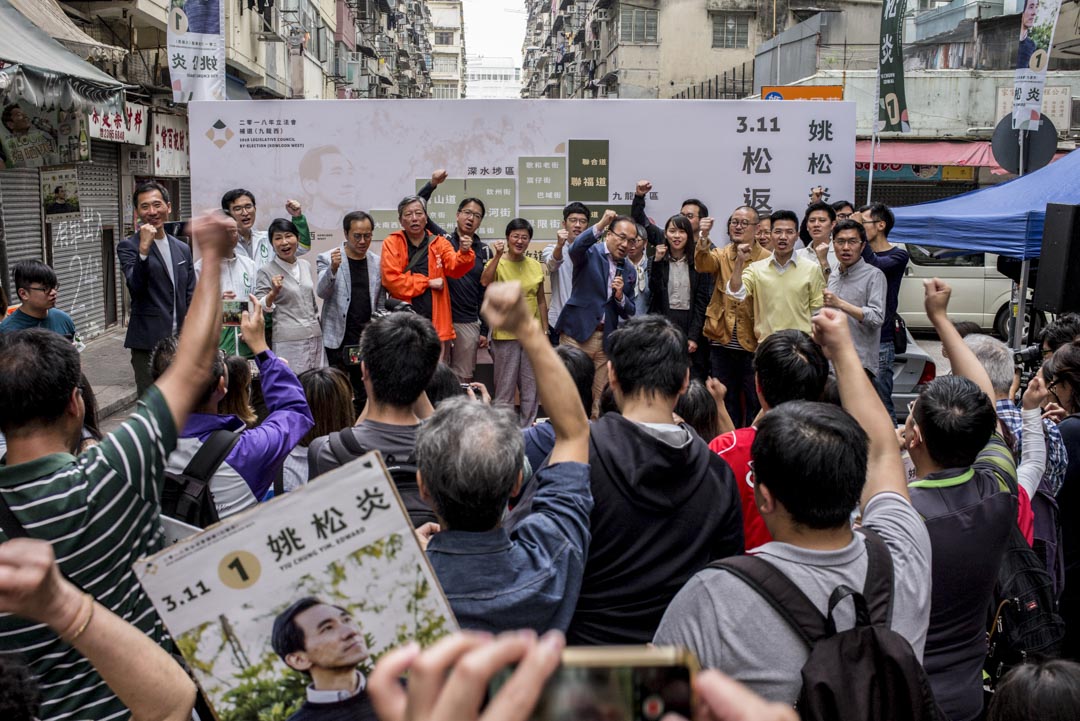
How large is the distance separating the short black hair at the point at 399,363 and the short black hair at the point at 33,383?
902mm

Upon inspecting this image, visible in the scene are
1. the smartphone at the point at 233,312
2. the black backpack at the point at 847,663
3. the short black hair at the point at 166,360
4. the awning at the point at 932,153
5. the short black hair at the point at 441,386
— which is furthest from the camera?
the awning at the point at 932,153

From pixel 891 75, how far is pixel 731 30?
2381cm

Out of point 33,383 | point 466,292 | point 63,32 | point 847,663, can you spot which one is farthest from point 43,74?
point 847,663

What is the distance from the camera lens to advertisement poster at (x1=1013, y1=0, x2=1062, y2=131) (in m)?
8.94

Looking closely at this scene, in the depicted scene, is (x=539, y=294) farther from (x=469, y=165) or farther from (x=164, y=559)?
(x=164, y=559)

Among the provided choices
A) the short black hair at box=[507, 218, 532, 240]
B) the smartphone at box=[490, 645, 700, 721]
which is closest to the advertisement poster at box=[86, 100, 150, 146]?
the short black hair at box=[507, 218, 532, 240]

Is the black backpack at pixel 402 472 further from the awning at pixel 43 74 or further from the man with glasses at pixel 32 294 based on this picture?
the awning at pixel 43 74

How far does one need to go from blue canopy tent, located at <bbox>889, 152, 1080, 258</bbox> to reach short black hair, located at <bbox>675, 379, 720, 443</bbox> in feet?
19.1

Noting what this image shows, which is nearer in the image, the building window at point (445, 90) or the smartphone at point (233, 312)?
the smartphone at point (233, 312)

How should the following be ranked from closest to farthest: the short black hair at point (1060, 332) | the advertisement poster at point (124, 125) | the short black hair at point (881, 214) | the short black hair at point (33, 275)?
the short black hair at point (1060, 332)
the short black hair at point (33, 275)
the short black hair at point (881, 214)
the advertisement poster at point (124, 125)

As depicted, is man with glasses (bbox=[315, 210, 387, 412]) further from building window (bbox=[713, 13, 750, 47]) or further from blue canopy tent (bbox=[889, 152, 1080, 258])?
building window (bbox=[713, 13, 750, 47])

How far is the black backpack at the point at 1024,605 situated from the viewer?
9.79 feet

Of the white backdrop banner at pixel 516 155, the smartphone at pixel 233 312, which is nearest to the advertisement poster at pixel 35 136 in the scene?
the white backdrop banner at pixel 516 155

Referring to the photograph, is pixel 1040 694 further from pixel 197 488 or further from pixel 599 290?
pixel 599 290
